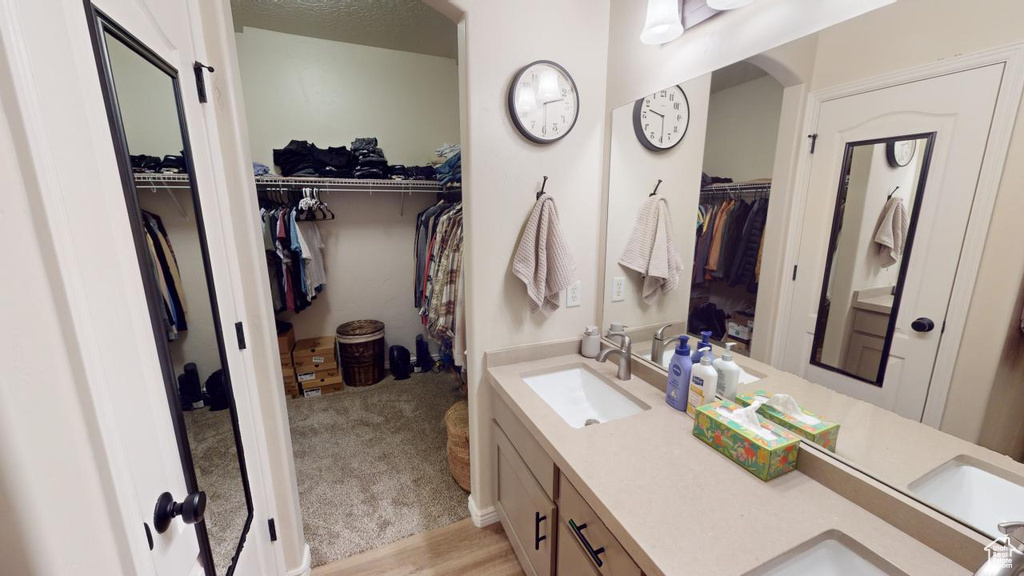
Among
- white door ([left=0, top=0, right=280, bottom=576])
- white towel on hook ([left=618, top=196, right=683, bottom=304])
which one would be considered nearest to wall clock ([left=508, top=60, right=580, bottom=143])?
white towel on hook ([left=618, top=196, right=683, bottom=304])

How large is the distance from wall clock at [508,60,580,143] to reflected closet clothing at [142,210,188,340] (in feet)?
3.89

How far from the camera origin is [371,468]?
227cm

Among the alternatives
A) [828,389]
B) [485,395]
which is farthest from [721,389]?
[485,395]

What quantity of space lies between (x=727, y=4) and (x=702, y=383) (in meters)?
1.15

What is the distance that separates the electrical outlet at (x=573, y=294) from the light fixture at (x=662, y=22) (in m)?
1.00

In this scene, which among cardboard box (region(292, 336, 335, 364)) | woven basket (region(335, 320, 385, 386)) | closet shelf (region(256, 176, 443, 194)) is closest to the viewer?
closet shelf (region(256, 176, 443, 194))

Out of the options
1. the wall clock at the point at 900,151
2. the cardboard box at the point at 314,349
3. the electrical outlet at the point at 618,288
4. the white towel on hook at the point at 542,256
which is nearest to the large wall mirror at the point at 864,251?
the wall clock at the point at 900,151

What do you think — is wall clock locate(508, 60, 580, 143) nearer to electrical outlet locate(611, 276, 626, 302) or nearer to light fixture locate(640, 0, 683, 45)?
light fixture locate(640, 0, 683, 45)

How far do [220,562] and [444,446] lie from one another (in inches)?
62.0

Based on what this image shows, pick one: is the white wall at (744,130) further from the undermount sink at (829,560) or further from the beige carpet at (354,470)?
the beige carpet at (354,470)

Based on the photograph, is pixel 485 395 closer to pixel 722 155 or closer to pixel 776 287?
pixel 776 287

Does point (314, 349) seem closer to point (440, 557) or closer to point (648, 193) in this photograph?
point (440, 557)

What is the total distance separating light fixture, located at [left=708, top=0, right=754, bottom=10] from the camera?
1.11 metres

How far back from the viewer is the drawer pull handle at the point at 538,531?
1.30 m
